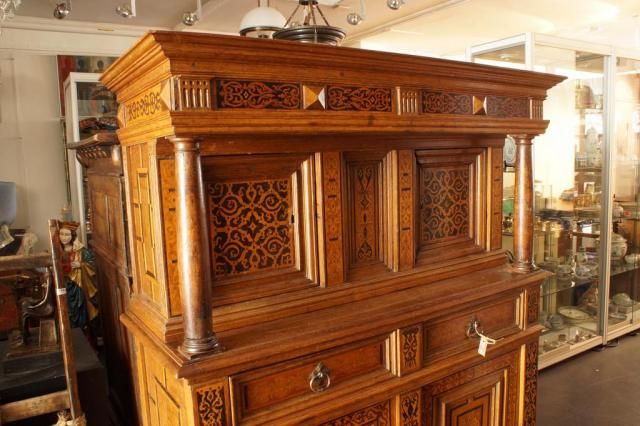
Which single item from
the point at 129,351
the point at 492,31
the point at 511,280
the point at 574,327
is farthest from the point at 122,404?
the point at 492,31

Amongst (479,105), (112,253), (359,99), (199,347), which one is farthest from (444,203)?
(112,253)

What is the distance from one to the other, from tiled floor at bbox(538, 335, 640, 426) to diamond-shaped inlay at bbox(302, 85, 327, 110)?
214 cm

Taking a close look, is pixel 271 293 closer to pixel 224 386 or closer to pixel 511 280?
pixel 224 386

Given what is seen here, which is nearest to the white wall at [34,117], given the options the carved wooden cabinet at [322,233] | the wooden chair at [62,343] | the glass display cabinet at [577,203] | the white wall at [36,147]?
the white wall at [36,147]

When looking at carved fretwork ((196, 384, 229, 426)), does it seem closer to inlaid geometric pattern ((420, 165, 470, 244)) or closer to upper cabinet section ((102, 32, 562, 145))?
upper cabinet section ((102, 32, 562, 145))

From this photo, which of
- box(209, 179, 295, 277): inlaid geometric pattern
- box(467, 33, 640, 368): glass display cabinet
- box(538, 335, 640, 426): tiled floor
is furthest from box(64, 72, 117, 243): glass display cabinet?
box(538, 335, 640, 426): tiled floor

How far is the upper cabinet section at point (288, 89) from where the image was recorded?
111cm

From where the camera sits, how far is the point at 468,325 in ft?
5.52

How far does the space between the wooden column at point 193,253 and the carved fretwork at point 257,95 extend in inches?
5.2

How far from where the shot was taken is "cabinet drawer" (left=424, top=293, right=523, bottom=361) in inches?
63.3

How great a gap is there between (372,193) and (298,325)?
0.49 meters

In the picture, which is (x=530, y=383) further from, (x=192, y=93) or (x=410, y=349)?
(x=192, y=93)

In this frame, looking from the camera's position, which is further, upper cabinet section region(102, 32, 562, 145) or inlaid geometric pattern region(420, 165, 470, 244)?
inlaid geometric pattern region(420, 165, 470, 244)

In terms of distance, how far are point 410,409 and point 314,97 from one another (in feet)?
3.22
